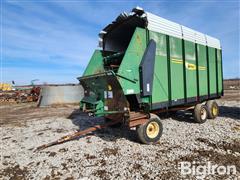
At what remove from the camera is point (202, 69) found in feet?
24.7

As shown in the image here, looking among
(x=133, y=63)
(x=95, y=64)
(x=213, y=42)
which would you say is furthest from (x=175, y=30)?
(x=213, y=42)

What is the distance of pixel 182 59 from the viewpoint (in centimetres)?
644

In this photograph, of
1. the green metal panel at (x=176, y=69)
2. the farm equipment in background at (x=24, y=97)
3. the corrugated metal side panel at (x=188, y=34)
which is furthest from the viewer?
the farm equipment in background at (x=24, y=97)

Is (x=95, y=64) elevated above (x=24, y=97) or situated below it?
above

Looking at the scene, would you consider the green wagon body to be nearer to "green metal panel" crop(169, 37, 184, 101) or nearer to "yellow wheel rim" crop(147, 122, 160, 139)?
"green metal panel" crop(169, 37, 184, 101)

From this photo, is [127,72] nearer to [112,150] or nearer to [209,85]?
[112,150]

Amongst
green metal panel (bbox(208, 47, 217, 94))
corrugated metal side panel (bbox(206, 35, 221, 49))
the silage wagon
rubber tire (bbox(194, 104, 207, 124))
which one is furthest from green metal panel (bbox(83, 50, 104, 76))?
green metal panel (bbox(208, 47, 217, 94))

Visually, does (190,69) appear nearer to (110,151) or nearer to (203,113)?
(203,113)

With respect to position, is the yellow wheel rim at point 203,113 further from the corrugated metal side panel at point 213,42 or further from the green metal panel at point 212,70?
the corrugated metal side panel at point 213,42

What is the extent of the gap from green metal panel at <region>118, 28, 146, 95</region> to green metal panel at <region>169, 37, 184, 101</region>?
1.35 meters

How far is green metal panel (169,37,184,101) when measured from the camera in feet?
19.8

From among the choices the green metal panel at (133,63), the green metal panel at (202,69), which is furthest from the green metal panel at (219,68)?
the green metal panel at (133,63)

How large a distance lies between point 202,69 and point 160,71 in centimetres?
283

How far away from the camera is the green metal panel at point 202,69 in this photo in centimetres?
733
